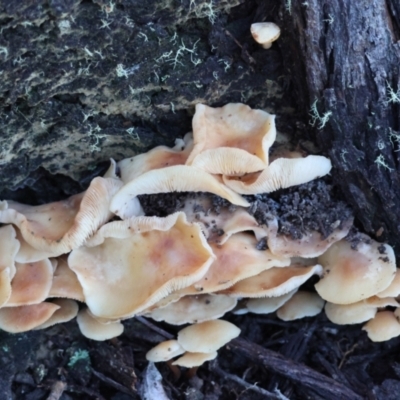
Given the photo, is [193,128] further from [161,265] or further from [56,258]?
[56,258]

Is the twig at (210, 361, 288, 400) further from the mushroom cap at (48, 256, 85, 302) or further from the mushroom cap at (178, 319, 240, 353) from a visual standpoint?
the mushroom cap at (48, 256, 85, 302)

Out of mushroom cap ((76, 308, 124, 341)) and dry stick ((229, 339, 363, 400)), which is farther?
dry stick ((229, 339, 363, 400))

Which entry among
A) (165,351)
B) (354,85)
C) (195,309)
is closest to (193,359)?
(165,351)

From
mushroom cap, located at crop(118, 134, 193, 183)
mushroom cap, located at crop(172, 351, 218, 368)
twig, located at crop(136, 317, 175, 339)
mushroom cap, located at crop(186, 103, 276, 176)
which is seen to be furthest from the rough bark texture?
twig, located at crop(136, 317, 175, 339)

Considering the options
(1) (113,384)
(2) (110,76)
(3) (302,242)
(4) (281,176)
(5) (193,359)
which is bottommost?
(1) (113,384)

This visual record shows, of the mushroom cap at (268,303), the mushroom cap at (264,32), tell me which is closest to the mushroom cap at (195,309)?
the mushroom cap at (268,303)

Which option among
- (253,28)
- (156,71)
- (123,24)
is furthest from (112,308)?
(253,28)

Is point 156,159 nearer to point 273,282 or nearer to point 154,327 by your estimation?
point 273,282
